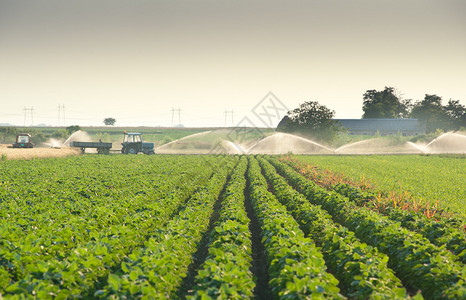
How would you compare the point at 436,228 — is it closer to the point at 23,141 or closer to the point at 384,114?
the point at 23,141

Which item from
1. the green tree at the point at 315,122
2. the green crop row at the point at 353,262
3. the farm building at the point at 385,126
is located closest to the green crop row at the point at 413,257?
the green crop row at the point at 353,262

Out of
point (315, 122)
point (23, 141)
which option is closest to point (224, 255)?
point (23, 141)

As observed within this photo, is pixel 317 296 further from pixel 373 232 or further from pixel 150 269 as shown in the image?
pixel 373 232

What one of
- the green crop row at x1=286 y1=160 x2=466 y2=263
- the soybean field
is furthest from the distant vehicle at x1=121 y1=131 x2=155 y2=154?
the green crop row at x1=286 y1=160 x2=466 y2=263

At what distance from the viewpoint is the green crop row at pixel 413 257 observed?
549 cm

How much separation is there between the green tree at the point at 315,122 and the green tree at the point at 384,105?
5401 centimetres

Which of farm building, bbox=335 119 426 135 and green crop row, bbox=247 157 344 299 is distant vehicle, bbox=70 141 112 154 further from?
farm building, bbox=335 119 426 135

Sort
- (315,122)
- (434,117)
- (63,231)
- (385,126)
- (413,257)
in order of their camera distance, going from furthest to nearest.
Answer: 1. (434,117)
2. (385,126)
3. (315,122)
4. (63,231)
5. (413,257)

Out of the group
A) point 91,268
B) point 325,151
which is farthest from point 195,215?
point 325,151

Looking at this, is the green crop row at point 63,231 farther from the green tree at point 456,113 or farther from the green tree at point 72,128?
the green tree at point 456,113

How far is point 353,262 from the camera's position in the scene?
5.98 m

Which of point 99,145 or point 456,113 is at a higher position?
point 456,113

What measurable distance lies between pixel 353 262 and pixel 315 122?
58.1 metres

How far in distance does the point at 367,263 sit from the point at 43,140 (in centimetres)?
7592
